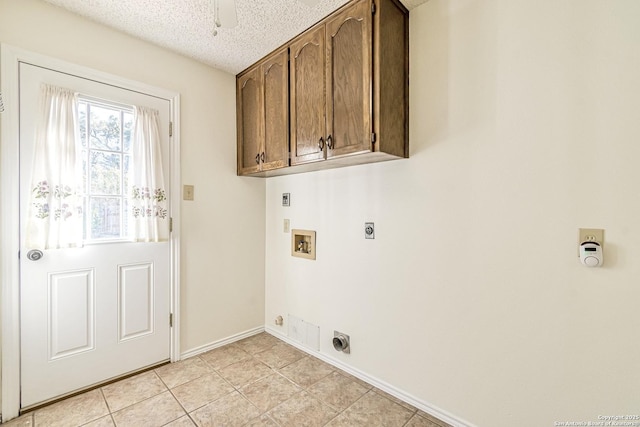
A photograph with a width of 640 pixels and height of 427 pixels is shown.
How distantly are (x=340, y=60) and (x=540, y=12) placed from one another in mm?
1026

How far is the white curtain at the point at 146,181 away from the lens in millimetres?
2029

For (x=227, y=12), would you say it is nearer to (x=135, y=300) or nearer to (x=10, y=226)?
(x=10, y=226)

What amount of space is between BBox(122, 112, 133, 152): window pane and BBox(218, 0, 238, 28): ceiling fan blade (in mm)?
1270

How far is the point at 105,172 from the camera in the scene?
6.31 ft

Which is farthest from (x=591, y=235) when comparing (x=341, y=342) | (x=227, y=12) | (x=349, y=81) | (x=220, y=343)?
(x=220, y=343)

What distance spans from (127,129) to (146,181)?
15.6 inches

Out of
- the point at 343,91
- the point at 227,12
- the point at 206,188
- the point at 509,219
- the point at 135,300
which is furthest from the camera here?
the point at 206,188

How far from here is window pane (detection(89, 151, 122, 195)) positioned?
188 cm

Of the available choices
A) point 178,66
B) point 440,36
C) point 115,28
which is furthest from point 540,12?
point 115,28

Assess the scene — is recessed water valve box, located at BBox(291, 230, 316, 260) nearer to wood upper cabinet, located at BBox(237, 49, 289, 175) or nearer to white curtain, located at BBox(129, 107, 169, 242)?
wood upper cabinet, located at BBox(237, 49, 289, 175)

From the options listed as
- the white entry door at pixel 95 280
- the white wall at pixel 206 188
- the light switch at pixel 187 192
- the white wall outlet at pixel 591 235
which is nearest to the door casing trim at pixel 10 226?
the white entry door at pixel 95 280

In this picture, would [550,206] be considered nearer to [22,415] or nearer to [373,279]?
[373,279]

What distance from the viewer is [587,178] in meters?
1.23

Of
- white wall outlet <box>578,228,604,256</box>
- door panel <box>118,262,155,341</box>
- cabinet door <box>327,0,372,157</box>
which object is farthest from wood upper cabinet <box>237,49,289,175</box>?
white wall outlet <box>578,228,604,256</box>
